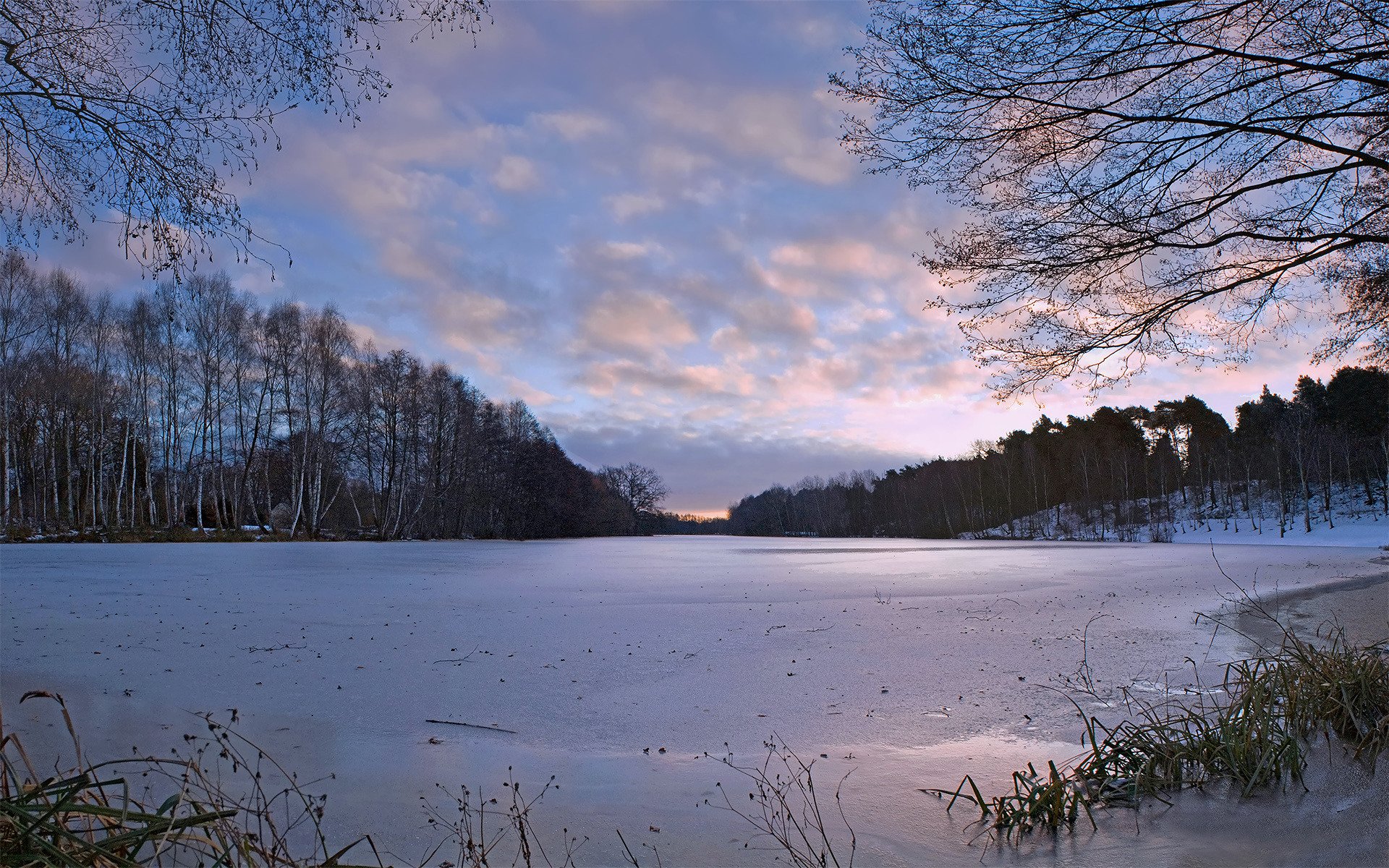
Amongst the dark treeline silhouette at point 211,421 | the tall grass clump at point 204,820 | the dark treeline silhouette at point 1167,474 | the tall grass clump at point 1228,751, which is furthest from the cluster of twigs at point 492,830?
the dark treeline silhouette at point 1167,474

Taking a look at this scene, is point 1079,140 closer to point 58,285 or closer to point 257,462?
point 58,285

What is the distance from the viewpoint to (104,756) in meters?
3.38

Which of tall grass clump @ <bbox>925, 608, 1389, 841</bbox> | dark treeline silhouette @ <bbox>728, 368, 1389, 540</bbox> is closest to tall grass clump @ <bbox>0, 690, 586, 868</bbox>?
tall grass clump @ <bbox>925, 608, 1389, 841</bbox>

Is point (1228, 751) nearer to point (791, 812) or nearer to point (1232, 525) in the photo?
point (791, 812)

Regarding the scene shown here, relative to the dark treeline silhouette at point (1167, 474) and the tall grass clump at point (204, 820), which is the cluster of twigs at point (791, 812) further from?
the dark treeline silhouette at point (1167, 474)

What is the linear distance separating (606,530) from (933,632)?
181 feet

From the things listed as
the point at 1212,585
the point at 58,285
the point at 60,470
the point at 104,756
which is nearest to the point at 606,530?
the point at 60,470

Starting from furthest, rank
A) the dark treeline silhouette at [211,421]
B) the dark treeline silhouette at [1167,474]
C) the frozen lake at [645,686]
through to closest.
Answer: the dark treeline silhouette at [1167,474] < the dark treeline silhouette at [211,421] < the frozen lake at [645,686]

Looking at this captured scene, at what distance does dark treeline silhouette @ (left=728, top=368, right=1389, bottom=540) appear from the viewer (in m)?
35.3

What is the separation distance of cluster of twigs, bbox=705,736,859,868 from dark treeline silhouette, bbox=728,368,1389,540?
109ft

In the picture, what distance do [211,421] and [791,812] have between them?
2786 cm

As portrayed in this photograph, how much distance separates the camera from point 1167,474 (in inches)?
1839

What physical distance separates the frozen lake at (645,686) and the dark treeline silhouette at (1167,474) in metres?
29.3

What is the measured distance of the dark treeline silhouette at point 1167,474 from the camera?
116 ft
